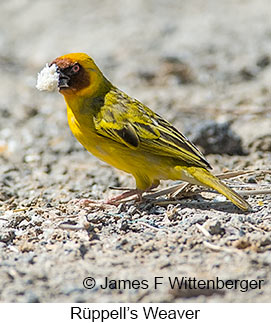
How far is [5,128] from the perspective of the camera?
7805 mm

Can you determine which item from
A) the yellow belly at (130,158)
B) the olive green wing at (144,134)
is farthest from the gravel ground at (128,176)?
the olive green wing at (144,134)

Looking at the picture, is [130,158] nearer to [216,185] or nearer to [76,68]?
[216,185]

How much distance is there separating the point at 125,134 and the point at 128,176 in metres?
1.50

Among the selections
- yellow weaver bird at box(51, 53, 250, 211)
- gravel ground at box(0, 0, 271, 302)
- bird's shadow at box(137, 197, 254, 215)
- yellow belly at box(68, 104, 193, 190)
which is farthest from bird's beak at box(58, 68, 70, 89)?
bird's shadow at box(137, 197, 254, 215)

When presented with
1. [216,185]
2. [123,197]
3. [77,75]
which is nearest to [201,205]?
[216,185]

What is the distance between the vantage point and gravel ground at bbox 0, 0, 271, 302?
376cm

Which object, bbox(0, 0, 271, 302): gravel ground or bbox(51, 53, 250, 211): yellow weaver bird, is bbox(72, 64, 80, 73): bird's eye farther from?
bbox(0, 0, 271, 302): gravel ground

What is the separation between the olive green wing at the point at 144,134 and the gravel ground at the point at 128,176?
438 millimetres

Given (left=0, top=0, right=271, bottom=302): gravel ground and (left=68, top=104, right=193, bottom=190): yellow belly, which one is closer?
(left=0, top=0, right=271, bottom=302): gravel ground

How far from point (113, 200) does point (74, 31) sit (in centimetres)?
701

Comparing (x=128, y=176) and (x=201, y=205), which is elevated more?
(x=128, y=176)

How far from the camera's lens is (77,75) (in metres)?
5.08

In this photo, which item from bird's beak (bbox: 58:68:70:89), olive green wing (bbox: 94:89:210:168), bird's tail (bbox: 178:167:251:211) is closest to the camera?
bird's tail (bbox: 178:167:251:211)

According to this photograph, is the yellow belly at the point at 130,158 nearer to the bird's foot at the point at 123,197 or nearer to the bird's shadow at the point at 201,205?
the bird's foot at the point at 123,197
